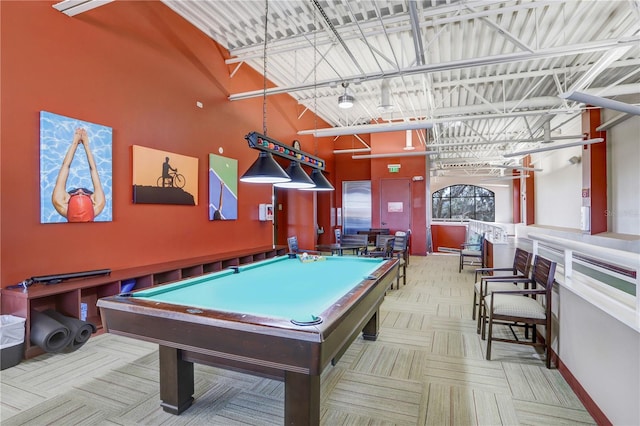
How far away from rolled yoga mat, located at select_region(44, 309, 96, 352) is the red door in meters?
8.36

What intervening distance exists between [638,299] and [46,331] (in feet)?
14.1

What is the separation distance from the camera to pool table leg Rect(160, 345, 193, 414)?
7.13ft

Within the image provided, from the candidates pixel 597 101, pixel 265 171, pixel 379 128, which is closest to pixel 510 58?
pixel 597 101

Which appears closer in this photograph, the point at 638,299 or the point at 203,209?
the point at 638,299

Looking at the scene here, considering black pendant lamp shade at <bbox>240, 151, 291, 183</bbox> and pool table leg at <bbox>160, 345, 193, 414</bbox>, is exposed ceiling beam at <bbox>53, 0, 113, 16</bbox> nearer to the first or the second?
black pendant lamp shade at <bbox>240, 151, 291, 183</bbox>

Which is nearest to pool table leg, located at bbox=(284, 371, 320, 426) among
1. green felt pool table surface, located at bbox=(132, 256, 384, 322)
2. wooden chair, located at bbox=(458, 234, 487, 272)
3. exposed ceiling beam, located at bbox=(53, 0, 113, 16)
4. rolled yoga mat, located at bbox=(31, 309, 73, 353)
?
green felt pool table surface, located at bbox=(132, 256, 384, 322)

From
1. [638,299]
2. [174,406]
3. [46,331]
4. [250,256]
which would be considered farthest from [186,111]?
[638,299]

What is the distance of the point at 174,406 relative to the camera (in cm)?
217

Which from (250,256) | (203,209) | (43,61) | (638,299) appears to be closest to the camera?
(638,299)

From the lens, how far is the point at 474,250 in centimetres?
783

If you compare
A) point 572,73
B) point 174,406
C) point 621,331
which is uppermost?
point 572,73

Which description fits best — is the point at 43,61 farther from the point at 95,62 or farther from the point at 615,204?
the point at 615,204

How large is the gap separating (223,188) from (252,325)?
4450 mm

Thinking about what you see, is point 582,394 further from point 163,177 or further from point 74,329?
point 163,177
